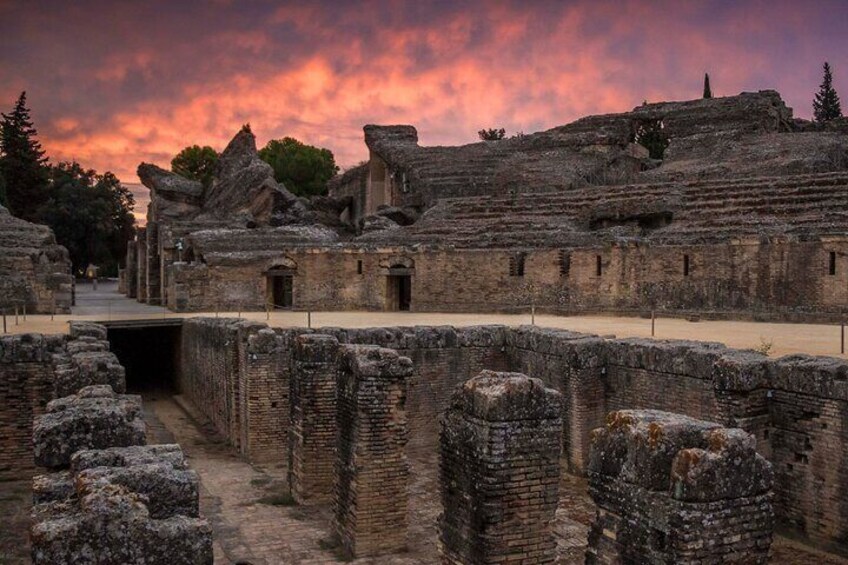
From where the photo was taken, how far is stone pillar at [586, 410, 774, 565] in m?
4.80

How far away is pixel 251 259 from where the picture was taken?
25.9m

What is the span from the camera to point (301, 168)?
62.3 m

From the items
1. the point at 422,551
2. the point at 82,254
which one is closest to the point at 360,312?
the point at 422,551

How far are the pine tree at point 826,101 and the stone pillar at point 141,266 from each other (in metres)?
51.1

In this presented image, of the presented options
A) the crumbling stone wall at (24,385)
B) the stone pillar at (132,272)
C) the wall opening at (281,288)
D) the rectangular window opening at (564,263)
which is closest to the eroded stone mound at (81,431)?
the crumbling stone wall at (24,385)

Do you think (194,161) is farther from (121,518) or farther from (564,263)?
(121,518)

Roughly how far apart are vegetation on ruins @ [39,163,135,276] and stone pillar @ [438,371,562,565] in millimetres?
55142

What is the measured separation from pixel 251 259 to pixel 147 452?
20.8 metres

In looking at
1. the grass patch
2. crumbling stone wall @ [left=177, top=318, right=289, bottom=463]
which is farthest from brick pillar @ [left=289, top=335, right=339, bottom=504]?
crumbling stone wall @ [left=177, top=318, right=289, bottom=463]

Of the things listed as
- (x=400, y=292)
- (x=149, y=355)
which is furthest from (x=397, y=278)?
(x=149, y=355)

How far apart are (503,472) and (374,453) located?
3042 mm

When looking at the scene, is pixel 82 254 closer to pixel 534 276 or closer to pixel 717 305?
pixel 534 276

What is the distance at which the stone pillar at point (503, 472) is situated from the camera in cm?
659

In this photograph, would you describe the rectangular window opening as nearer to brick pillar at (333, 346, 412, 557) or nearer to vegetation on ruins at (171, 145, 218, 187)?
brick pillar at (333, 346, 412, 557)
